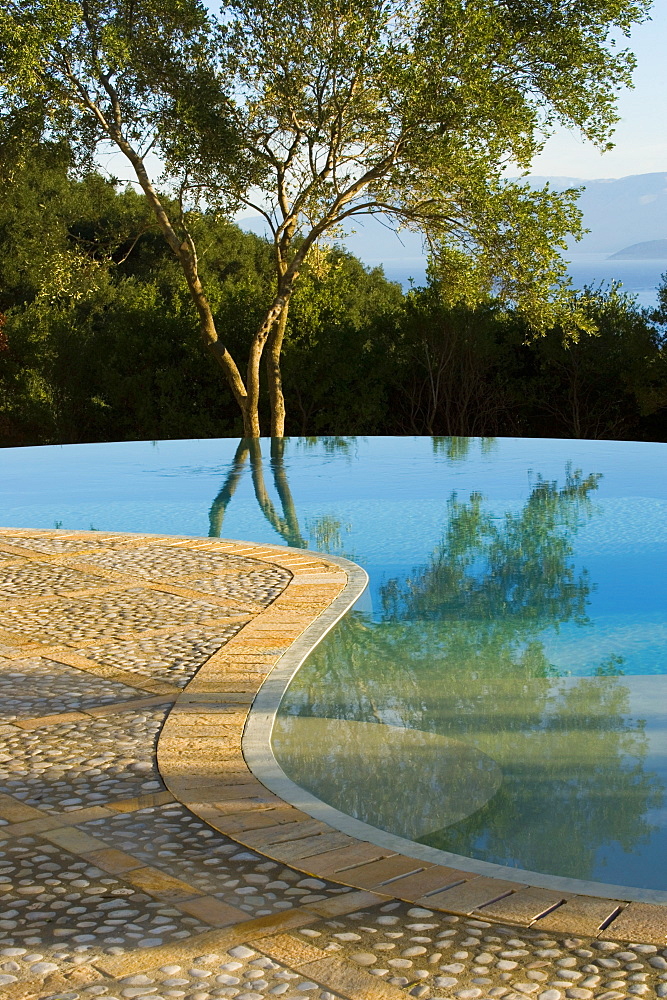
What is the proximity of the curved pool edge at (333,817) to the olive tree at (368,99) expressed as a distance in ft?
32.4

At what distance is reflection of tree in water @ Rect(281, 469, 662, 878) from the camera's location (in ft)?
10.3

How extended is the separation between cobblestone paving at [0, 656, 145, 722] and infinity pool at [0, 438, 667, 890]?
77cm

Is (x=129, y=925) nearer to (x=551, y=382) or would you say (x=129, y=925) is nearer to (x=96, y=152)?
(x=96, y=152)

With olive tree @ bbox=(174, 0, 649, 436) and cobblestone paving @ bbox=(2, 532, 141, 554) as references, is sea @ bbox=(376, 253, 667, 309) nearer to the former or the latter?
olive tree @ bbox=(174, 0, 649, 436)

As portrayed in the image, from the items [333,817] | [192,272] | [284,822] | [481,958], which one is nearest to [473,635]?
[333,817]

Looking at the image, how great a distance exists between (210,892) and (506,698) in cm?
202

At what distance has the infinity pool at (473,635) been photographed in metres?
3.29

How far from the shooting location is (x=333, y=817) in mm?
3137

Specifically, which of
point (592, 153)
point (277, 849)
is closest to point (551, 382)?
point (592, 153)

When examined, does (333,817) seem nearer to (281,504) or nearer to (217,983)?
(217,983)

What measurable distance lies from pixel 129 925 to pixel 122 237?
14.1m

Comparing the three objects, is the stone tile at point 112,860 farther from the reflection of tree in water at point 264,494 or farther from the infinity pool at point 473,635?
the reflection of tree in water at point 264,494

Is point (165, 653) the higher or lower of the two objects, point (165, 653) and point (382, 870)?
the higher

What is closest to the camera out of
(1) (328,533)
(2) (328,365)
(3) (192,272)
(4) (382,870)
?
(4) (382,870)
